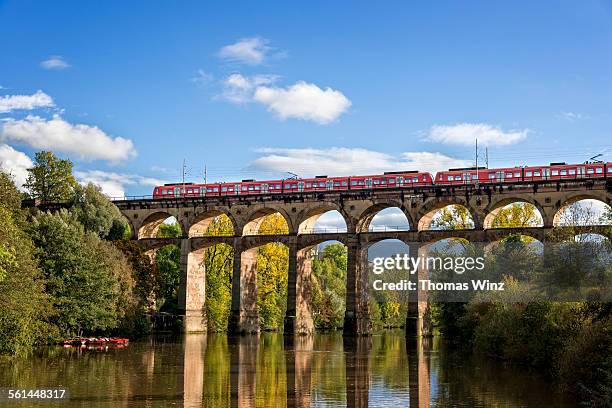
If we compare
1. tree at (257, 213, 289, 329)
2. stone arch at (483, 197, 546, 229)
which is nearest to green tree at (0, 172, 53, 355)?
stone arch at (483, 197, 546, 229)

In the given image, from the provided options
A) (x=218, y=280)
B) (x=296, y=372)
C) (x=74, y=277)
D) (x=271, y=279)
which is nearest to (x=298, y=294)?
(x=271, y=279)

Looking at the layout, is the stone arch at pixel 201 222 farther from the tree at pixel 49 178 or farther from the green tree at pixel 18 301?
the green tree at pixel 18 301

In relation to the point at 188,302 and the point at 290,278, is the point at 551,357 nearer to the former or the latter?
the point at 290,278

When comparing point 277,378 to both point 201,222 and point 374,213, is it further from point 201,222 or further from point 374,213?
point 201,222

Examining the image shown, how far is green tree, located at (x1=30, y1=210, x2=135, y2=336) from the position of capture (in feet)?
144

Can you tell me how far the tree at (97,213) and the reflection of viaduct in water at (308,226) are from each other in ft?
14.5

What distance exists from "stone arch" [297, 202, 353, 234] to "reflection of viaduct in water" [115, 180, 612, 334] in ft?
0.28

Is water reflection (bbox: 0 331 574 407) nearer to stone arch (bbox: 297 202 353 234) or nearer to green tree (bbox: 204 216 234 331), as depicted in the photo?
stone arch (bbox: 297 202 353 234)

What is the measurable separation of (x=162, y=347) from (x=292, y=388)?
21.6m

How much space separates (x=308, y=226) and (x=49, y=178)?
2466 centimetres

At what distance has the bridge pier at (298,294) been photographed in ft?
194

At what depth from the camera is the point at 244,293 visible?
2447 inches

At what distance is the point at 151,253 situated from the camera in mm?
66062

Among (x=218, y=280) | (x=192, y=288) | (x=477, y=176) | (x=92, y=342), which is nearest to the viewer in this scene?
(x=92, y=342)
